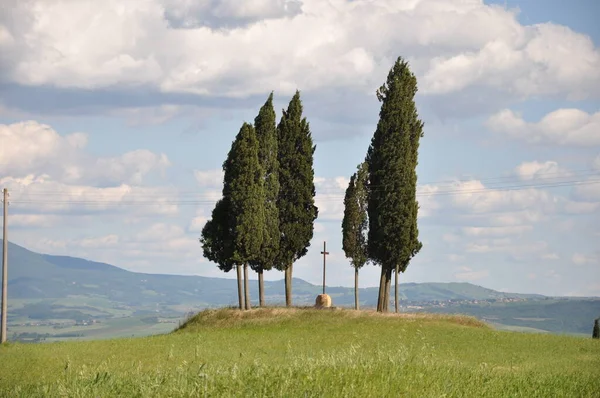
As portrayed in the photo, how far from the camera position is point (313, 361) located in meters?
19.3

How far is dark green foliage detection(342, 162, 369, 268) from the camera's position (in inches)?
2386

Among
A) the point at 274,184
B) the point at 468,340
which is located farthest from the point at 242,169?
the point at 468,340

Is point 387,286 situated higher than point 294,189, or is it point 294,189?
point 294,189

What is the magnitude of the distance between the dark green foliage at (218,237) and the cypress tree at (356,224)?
26.8ft

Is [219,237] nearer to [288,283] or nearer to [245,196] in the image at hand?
[245,196]

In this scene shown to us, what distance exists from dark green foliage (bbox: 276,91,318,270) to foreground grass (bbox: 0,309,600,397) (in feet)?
24.5

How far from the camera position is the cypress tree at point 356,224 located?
199 ft

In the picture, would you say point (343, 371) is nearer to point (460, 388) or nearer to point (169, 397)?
point (460, 388)

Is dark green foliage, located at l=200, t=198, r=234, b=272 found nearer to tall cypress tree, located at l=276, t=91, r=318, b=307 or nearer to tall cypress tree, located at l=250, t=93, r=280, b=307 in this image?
tall cypress tree, located at l=250, t=93, r=280, b=307

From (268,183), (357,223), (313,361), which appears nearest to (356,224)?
(357,223)

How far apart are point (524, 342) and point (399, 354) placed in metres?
28.8

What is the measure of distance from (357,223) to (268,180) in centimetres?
695

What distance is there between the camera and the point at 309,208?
62906 millimetres

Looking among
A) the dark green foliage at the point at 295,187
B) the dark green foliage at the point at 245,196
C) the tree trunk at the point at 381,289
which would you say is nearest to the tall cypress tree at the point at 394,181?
the tree trunk at the point at 381,289
